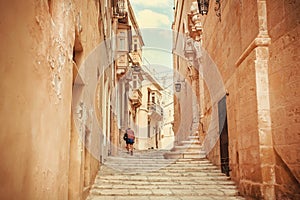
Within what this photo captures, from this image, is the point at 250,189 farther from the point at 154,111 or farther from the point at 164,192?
the point at 154,111

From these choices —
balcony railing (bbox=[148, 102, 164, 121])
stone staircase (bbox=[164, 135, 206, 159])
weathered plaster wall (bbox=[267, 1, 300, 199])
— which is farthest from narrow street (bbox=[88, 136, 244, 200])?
balcony railing (bbox=[148, 102, 164, 121])

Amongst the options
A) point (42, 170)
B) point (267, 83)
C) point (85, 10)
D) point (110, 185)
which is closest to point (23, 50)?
point (42, 170)

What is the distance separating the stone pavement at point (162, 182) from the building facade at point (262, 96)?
468mm

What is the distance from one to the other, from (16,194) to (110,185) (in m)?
5.57

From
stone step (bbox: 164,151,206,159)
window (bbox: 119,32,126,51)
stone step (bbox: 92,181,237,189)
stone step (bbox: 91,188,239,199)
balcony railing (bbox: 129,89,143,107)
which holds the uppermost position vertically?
window (bbox: 119,32,126,51)

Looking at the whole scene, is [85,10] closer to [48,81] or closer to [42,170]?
[48,81]

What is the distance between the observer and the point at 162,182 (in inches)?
336

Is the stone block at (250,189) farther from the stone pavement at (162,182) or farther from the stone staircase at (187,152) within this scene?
the stone staircase at (187,152)

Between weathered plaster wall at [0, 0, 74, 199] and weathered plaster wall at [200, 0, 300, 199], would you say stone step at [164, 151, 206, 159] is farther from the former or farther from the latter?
weathered plaster wall at [0, 0, 74, 199]

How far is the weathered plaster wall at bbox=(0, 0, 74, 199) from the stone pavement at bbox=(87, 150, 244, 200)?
300 centimetres

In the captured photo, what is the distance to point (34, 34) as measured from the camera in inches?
126

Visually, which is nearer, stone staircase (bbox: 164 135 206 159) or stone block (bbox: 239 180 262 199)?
stone block (bbox: 239 180 262 199)

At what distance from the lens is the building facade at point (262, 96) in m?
5.56

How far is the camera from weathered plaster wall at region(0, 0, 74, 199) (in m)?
2.48
